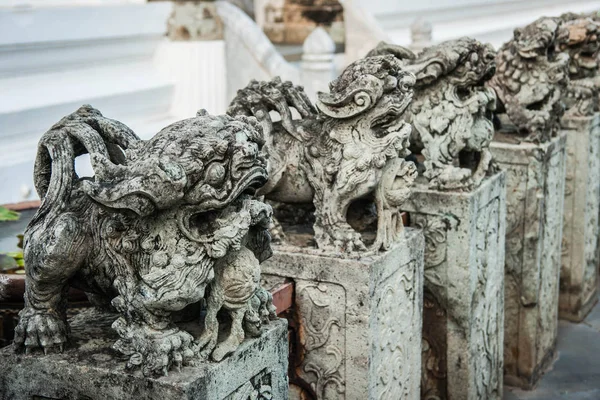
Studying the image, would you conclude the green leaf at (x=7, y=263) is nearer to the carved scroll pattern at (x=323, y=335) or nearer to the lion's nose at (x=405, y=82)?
the carved scroll pattern at (x=323, y=335)

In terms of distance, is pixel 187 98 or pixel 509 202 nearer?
pixel 509 202

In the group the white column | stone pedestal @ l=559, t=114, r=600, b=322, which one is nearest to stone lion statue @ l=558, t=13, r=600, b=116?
stone pedestal @ l=559, t=114, r=600, b=322

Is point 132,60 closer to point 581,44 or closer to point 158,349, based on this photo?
point 581,44

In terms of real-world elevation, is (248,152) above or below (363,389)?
above

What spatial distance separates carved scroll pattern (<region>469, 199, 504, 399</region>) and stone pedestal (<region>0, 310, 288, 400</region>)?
196 cm

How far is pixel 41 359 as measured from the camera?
2.59 m

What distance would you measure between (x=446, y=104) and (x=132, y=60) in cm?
377

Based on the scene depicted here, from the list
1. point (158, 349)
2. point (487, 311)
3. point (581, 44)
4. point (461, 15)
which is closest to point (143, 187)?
point (158, 349)

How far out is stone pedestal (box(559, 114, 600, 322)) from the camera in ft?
21.9

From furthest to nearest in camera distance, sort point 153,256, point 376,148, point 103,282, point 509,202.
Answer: point 509,202
point 376,148
point 103,282
point 153,256

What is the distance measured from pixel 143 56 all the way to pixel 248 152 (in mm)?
5294

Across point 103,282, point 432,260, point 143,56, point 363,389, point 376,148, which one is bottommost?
point 363,389

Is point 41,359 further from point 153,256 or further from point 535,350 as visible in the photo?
point 535,350

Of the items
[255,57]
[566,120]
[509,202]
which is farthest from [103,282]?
[255,57]
